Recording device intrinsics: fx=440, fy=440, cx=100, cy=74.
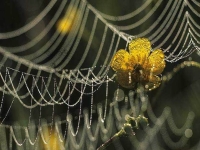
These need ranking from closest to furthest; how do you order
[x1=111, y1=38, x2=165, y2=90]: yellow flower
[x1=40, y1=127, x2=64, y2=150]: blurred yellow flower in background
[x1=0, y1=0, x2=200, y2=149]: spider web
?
[x1=111, y1=38, x2=165, y2=90]: yellow flower → [x1=0, y1=0, x2=200, y2=149]: spider web → [x1=40, y1=127, x2=64, y2=150]: blurred yellow flower in background

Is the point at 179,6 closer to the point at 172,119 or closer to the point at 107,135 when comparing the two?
the point at 172,119

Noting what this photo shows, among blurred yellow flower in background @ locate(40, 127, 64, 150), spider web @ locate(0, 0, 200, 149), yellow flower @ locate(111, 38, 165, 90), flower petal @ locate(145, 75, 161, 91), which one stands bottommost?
flower petal @ locate(145, 75, 161, 91)

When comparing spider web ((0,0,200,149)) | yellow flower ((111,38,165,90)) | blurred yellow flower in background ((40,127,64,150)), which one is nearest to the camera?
yellow flower ((111,38,165,90))

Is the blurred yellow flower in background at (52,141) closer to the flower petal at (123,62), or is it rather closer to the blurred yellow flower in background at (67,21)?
the blurred yellow flower in background at (67,21)

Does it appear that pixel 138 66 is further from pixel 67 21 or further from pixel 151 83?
pixel 67 21

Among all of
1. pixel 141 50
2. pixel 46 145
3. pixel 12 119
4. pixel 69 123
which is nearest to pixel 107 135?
pixel 69 123

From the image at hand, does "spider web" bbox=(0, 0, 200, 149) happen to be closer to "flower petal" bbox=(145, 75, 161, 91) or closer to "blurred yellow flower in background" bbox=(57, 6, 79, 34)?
"blurred yellow flower in background" bbox=(57, 6, 79, 34)

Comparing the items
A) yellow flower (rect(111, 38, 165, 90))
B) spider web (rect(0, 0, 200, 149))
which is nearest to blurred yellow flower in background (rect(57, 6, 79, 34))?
spider web (rect(0, 0, 200, 149))

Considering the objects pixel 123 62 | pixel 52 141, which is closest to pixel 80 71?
pixel 52 141
